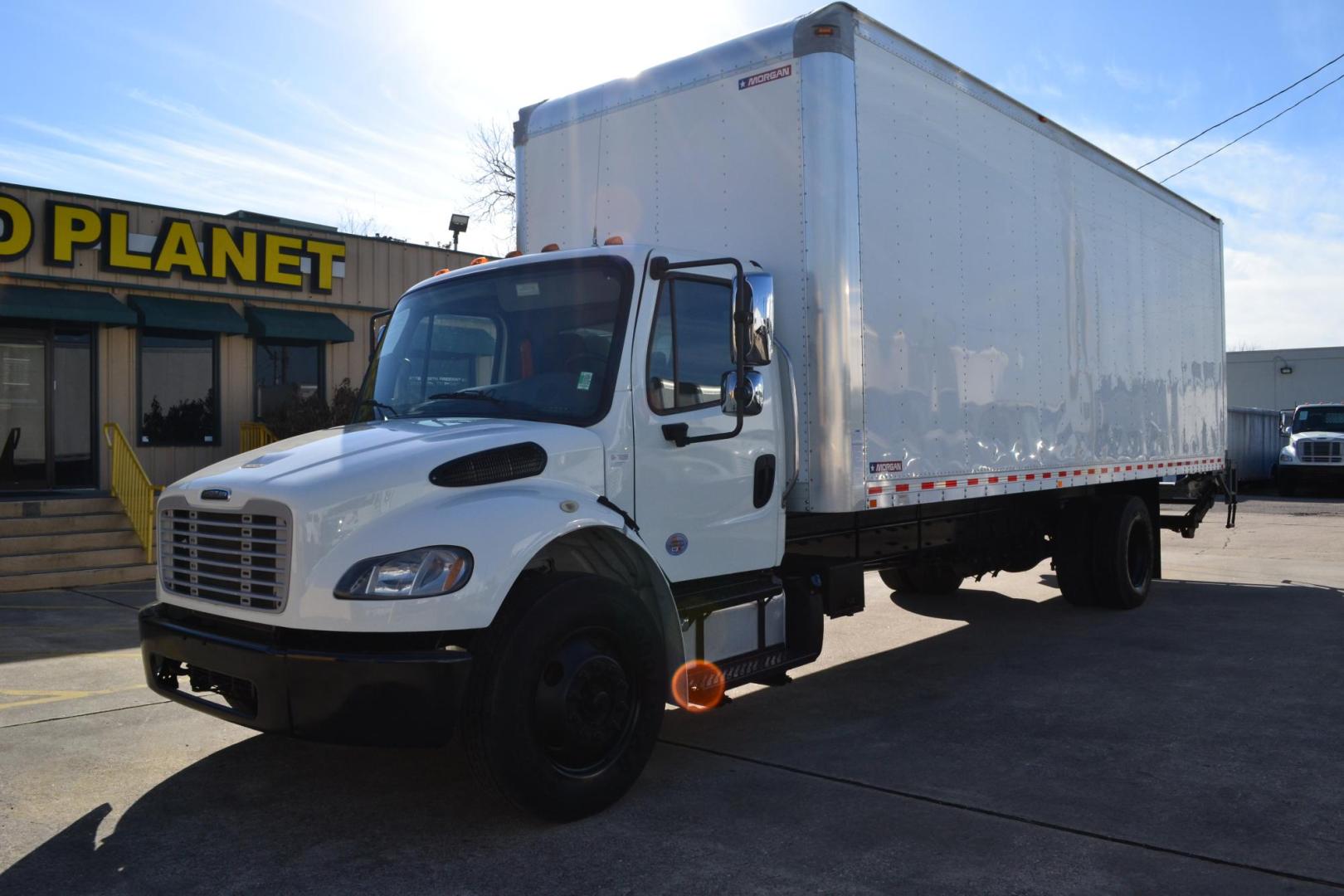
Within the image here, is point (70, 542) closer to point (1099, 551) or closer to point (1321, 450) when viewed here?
point (1099, 551)

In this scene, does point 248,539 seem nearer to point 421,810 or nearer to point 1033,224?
point 421,810

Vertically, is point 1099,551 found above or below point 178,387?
below

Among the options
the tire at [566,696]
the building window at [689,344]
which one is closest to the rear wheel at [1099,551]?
the building window at [689,344]

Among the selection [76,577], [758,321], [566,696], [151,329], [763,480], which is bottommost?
[76,577]

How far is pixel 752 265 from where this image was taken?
5746 mm

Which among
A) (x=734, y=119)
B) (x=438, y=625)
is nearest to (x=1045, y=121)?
(x=734, y=119)

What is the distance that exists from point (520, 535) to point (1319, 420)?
29.6 metres

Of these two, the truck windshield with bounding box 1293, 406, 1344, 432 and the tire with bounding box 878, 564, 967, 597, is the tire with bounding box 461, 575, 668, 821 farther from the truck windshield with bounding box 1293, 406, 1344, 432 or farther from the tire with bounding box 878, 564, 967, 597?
the truck windshield with bounding box 1293, 406, 1344, 432

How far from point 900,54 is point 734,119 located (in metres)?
1.18

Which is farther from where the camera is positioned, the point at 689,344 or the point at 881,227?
the point at 881,227

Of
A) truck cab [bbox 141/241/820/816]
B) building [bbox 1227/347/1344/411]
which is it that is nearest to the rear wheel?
truck cab [bbox 141/241/820/816]

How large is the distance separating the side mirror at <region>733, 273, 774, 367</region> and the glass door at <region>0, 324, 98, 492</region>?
14.1 m

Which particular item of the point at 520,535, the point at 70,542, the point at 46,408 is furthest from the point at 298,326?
the point at 520,535

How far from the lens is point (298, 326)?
57.9ft
